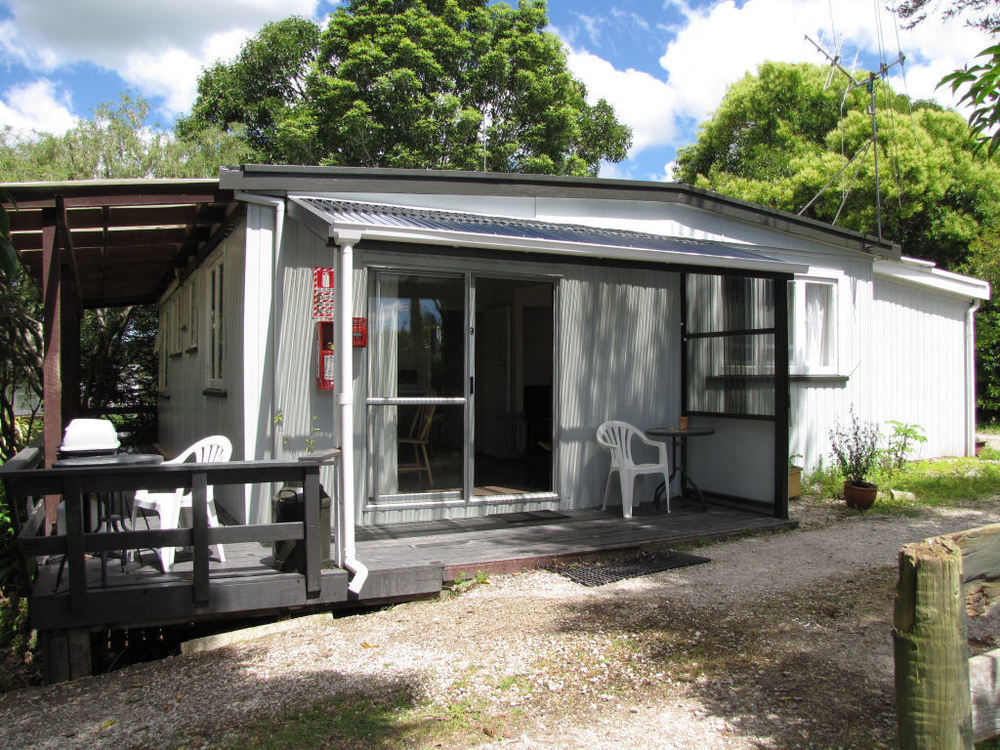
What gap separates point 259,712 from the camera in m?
3.09

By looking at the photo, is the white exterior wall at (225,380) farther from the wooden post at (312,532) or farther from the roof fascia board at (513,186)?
the wooden post at (312,532)

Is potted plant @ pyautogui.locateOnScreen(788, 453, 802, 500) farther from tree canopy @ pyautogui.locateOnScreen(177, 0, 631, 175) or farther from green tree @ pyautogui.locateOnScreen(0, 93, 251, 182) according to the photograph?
green tree @ pyautogui.locateOnScreen(0, 93, 251, 182)

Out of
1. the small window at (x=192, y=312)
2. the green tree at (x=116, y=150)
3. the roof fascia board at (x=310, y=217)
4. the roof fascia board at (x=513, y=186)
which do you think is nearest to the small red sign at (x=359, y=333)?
the roof fascia board at (x=310, y=217)

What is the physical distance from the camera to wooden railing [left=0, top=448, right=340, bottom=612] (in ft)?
11.9

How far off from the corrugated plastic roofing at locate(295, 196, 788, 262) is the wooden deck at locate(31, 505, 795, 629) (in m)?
2.17

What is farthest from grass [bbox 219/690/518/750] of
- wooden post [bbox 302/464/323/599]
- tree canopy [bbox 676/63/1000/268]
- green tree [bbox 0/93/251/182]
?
green tree [bbox 0/93/251/182]

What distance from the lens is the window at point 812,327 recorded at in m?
8.17

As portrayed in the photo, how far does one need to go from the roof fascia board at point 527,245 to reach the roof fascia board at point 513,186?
281mm

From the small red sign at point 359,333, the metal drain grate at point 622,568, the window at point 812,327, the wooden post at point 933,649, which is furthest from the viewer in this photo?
the window at point 812,327

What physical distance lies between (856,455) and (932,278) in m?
3.62

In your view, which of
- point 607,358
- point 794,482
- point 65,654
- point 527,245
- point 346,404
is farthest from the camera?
point 794,482

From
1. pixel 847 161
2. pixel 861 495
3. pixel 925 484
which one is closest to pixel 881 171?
pixel 847 161

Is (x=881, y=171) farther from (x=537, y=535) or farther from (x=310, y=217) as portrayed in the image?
(x=310, y=217)

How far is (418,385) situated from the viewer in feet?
19.4
